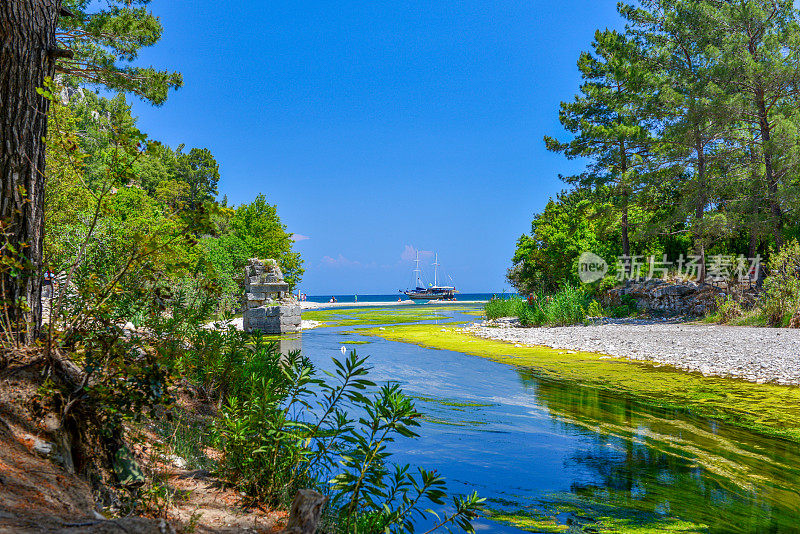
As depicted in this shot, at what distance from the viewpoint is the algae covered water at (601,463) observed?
335cm

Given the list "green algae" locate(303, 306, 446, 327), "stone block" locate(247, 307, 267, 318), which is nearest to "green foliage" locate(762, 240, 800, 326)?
"green algae" locate(303, 306, 446, 327)

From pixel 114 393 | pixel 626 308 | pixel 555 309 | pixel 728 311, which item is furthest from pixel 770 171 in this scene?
pixel 114 393

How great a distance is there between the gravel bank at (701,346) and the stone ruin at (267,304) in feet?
27.7

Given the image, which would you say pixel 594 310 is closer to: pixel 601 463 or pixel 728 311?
pixel 728 311

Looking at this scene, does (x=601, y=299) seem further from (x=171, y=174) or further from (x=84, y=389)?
(x=171, y=174)

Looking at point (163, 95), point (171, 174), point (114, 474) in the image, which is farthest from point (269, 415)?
point (171, 174)

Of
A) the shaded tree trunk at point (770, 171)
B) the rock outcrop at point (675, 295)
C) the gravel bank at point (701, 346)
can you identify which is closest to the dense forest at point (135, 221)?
the gravel bank at point (701, 346)

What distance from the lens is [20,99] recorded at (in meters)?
2.73

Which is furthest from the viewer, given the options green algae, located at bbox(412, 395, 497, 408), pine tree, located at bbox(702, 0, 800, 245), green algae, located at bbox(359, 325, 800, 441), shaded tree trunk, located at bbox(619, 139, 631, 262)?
shaded tree trunk, located at bbox(619, 139, 631, 262)

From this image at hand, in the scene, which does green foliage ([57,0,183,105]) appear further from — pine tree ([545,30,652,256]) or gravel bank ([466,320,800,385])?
pine tree ([545,30,652,256])

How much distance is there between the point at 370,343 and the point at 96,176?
26.0 metres

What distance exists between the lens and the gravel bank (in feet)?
26.7

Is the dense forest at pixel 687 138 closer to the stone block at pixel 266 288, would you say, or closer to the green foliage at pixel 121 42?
the stone block at pixel 266 288

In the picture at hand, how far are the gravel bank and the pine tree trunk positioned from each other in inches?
395
